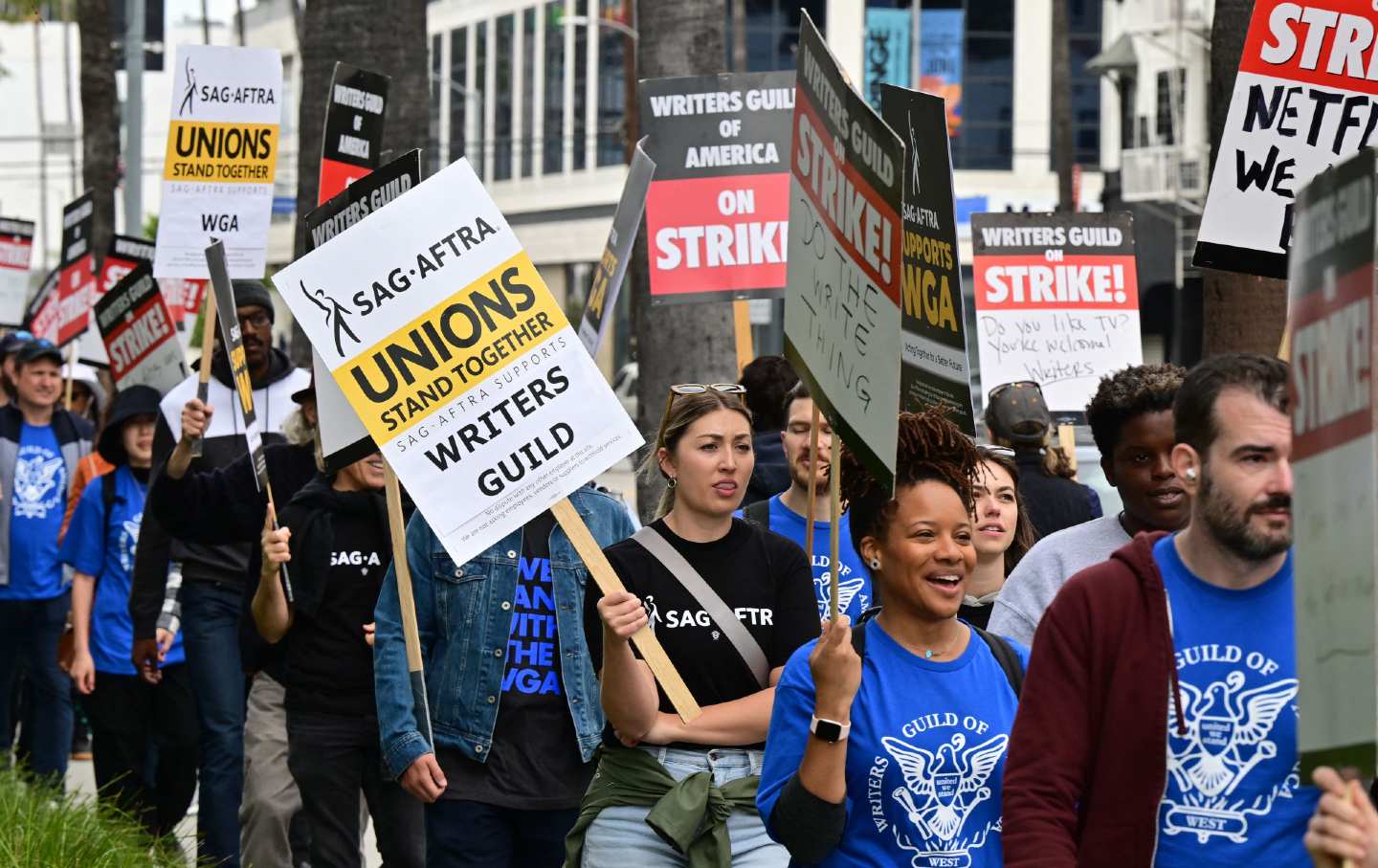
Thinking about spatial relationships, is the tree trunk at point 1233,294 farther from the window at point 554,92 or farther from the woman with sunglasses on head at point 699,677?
the window at point 554,92

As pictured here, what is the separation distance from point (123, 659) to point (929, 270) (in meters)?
5.01

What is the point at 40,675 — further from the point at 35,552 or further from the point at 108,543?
the point at 108,543

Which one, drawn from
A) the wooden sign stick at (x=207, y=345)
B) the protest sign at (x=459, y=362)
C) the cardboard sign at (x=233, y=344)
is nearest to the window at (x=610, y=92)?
the wooden sign stick at (x=207, y=345)

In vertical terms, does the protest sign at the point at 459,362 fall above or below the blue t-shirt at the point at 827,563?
above

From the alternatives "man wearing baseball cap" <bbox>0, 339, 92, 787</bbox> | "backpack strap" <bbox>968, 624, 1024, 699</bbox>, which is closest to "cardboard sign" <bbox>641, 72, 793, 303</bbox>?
"man wearing baseball cap" <bbox>0, 339, 92, 787</bbox>

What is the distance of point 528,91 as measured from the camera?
6097cm

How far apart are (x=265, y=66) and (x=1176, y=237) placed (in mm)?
34038

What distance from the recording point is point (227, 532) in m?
8.28

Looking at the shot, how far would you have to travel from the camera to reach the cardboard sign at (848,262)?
429 cm

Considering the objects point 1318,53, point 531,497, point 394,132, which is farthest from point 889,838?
point 394,132

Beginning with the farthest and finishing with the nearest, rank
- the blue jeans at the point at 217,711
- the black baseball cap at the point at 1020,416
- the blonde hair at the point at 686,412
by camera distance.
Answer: the blue jeans at the point at 217,711, the black baseball cap at the point at 1020,416, the blonde hair at the point at 686,412

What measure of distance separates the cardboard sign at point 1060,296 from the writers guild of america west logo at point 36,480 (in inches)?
189

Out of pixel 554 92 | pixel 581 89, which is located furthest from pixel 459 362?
pixel 554 92

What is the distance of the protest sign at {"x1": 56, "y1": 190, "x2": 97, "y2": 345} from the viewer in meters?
15.8
